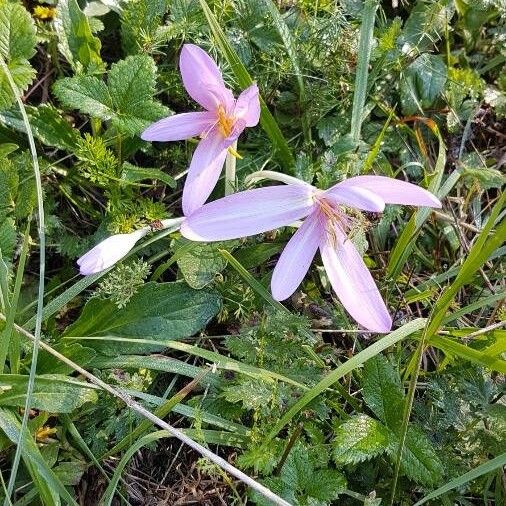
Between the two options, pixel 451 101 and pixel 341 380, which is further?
pixel 451 101

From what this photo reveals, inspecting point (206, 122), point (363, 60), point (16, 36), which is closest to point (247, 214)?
point (206, 122)

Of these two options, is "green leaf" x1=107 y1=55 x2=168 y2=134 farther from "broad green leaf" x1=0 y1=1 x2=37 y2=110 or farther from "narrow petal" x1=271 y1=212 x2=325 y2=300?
"narrow petal" x1=271 y1=212 x2=325 y2=300

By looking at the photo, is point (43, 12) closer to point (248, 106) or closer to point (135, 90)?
point (135, 90)

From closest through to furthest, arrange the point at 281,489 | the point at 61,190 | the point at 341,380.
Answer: the point at 281,489 < the point at 341,380 < the point at 61,190

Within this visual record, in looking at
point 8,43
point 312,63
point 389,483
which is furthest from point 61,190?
point 389,483

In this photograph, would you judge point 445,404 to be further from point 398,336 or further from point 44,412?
point 44,412
